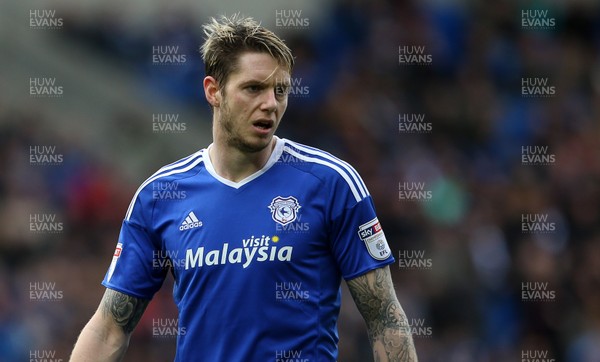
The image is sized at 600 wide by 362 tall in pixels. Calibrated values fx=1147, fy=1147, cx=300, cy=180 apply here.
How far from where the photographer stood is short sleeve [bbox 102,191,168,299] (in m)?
4.63

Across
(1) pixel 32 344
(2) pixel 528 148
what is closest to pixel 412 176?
(2) pixel 528 148

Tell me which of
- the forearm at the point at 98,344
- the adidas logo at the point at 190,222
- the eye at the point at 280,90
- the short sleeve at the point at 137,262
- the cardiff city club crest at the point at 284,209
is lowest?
the forearm at the point at 98,344

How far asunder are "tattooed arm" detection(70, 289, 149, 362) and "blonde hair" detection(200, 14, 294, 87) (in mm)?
969

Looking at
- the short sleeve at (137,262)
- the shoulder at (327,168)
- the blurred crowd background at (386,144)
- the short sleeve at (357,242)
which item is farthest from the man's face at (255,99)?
the blurred crowd background at (386,144)

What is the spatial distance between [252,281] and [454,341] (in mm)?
5135

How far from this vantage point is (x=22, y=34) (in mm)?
12570

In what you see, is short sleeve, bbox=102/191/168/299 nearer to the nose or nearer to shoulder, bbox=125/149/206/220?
shoulder, bbox=125/149/206/220

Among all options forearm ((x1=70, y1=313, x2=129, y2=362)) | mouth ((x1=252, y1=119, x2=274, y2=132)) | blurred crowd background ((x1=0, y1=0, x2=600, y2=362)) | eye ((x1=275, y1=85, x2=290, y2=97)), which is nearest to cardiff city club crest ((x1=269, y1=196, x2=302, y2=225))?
mouth ((x1=252, y1=119, x2=274, y2=132))

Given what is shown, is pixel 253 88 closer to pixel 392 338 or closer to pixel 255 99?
pixel 255 99

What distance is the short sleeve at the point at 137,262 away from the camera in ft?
15.2

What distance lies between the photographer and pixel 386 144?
422 inches

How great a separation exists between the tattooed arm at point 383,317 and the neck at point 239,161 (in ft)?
2.03

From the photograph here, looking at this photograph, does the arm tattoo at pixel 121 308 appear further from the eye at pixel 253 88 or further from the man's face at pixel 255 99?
the eye at pixel 253 88

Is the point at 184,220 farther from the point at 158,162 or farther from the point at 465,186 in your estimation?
the point at 158,162
